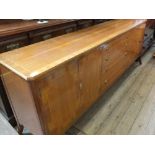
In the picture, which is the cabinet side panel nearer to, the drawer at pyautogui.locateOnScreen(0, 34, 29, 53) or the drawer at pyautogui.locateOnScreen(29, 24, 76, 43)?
the drawer at pyautogui.locateOnScreen(0, 34, 29, 53)

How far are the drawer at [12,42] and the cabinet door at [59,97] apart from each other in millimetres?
552

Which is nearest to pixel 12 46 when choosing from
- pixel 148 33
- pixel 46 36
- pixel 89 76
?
pixel 46 36

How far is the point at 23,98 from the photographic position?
3.23 ft

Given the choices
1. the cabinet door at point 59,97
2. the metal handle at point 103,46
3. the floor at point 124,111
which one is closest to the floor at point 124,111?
the floor at point 124,111

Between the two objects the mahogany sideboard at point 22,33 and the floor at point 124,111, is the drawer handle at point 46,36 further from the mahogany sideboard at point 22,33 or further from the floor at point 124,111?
the floor at point 124,111

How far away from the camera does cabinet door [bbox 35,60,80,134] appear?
0.91 metres

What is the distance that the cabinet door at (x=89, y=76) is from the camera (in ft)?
3.85

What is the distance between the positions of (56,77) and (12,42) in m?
0.57

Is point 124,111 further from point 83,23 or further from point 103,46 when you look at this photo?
point 83,23

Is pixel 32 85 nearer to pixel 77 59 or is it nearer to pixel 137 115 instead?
pixel 77 59

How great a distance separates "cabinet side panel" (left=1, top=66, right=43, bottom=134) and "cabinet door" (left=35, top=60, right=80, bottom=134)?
0.06 meters
